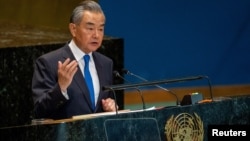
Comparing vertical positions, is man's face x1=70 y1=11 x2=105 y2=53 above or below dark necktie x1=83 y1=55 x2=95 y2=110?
above

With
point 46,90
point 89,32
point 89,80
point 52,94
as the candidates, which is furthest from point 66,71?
point 89,32

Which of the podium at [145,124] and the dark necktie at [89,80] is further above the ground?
the dark necktie at [89,80]

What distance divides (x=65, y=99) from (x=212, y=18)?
360cm

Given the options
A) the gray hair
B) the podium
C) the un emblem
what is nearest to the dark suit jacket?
the gray hair

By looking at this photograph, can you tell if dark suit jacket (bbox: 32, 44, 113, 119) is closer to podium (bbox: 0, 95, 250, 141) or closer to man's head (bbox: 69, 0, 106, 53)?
man's head (bbox: 69, 0, 106, 53)

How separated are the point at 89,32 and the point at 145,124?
94 cm

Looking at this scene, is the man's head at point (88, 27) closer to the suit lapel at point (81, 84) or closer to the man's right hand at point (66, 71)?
the suit lapel at point (81, 84)

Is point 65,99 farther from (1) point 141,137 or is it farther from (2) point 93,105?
(1) point 141,137

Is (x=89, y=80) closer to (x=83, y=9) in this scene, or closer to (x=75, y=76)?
(x=75, y=76)

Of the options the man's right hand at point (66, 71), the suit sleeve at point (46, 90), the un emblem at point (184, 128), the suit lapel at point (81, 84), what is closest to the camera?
the un emblem at point (184, 128)

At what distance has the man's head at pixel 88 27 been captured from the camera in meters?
4.19

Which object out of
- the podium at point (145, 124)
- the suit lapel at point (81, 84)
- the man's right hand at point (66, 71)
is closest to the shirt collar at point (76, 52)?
the suit lapel at point (81, 84)

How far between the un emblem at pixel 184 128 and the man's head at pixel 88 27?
0.86m

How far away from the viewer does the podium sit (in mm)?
3193
